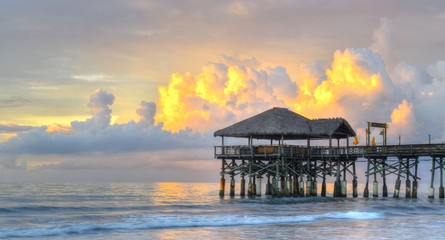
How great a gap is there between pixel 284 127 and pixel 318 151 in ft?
12.3

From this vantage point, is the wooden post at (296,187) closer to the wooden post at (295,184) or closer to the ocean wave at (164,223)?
the wooden post at (295,184)

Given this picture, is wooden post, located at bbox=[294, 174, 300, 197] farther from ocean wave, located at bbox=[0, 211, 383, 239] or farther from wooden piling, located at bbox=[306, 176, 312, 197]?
ocean wave, located at bbox=[0, 211, 383, 239]

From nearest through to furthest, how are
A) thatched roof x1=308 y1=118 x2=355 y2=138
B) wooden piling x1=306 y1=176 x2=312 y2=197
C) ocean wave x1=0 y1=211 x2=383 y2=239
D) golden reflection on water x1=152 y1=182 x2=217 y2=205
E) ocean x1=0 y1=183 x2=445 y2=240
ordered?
ocean x1=0 y1=183 x2=445 y2=240
ocean wave x1=0 y1=211 x2=383 y2=239
thatched roof x1=308 y1=118 x2=355 y2=138
wooden piling x1=306 y1=176 x2=312 y2=197
golden reflection on water x1=152 y1=182 x2=217 y2=205

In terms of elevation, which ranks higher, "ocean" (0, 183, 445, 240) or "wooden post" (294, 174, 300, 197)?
"wooden post" (294, 174, 300, 197)

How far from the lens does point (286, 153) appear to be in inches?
1957

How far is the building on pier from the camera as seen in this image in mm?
50062

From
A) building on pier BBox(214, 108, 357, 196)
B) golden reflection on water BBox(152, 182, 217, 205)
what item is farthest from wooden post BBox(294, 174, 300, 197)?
golden reflection on water BBox(152, 182, 217, 205)

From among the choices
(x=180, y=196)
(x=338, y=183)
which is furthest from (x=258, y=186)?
(x=180, y=196)

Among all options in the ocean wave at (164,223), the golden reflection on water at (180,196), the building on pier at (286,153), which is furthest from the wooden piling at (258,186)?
the ocean wave at (164,223)

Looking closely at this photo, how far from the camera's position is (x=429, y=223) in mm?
35188

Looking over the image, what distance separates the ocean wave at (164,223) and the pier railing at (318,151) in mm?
7598

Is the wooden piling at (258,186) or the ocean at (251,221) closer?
the ocean at (251,221)

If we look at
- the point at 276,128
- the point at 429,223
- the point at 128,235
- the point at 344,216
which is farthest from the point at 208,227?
the point at 276,128

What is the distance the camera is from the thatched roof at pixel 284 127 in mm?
50156
